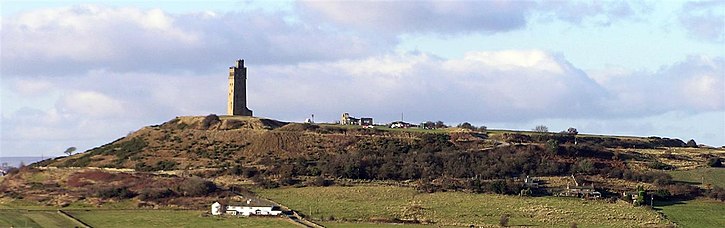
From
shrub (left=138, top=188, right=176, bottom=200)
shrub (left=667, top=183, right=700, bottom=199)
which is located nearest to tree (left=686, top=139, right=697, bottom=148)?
shrub (left=667, top=183, right=700, bottom=199)

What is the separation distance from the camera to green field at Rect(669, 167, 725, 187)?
10838cm

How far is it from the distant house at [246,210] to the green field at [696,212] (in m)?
30.3

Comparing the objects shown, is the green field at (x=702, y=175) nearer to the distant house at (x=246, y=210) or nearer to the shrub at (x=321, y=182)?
the shrub at (x=321, y=182)

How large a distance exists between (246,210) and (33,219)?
51.6 feet

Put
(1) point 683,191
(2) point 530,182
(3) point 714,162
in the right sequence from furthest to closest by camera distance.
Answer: (3) point 714,162
(2) point 530,182
(1) point 683,191

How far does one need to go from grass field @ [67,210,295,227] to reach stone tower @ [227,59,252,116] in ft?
145

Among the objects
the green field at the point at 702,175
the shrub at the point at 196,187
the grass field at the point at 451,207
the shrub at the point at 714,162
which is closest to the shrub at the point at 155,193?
the shrub at the point at 196,187

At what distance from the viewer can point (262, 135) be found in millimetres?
121938

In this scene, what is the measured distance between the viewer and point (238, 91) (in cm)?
13662

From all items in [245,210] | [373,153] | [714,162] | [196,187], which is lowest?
[245,210]

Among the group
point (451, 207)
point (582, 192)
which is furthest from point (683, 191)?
point (451, 207)

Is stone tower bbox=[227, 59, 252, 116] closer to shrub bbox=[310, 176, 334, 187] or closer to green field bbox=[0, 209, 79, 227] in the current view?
shrub bbox=[310, 176, 334, 187]

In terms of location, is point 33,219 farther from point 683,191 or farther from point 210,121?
point 683,191

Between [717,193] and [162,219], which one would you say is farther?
[717,193]
